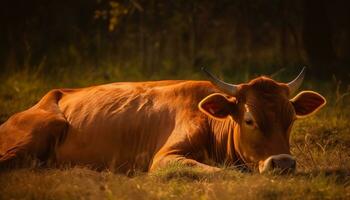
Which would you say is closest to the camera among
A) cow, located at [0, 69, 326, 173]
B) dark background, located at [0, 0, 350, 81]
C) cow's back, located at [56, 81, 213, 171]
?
cow, located at [0, 69, 326, 173]

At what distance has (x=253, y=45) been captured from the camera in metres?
20.3

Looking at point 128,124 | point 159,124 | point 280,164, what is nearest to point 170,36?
point 128,124

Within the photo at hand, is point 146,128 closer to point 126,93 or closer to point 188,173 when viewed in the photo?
point 126,93

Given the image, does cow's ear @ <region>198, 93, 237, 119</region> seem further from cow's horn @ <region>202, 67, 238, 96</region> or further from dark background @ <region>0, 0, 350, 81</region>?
dark background @ <region>0, 0, 350, 81</region>

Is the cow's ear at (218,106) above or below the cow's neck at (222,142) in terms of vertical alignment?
above

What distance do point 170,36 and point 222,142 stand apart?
11073 mm

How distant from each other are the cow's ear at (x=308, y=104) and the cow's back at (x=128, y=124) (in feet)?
3.07

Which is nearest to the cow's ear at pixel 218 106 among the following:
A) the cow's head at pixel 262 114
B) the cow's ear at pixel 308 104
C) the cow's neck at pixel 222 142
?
the cow's head at pixel 262 114

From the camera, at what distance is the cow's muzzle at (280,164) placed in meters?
6.97

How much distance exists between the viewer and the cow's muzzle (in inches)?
274

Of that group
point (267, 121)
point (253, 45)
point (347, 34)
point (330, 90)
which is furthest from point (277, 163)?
point (253, 45)

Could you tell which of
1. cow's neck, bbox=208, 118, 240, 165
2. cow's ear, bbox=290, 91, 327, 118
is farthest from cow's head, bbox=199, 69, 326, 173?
cow's neck, bbox=208, 118, 240, 165

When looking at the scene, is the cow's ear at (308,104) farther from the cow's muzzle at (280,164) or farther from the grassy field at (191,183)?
the cow's muzzle at (280,164)

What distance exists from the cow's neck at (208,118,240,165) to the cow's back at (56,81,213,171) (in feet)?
0.89
